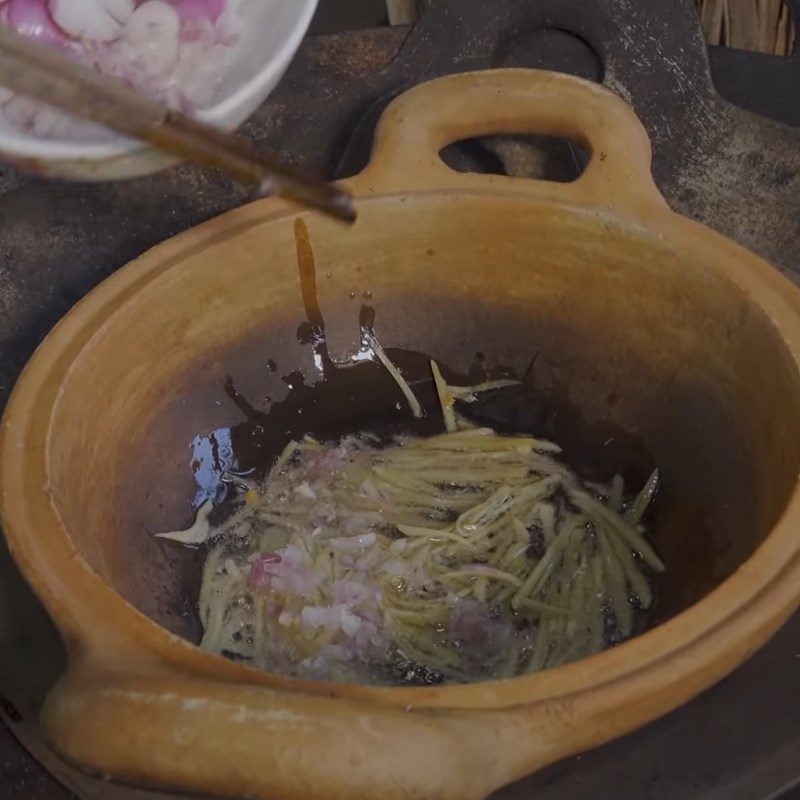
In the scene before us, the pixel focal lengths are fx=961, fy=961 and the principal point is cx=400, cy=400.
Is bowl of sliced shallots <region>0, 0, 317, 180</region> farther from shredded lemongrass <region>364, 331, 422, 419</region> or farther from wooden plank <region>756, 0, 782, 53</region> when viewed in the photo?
wooden plank <region>756, 0, 782, 53</region>

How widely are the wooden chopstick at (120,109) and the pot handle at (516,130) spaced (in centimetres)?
38

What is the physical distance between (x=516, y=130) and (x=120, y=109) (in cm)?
65

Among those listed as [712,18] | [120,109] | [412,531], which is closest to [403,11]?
[712,18]

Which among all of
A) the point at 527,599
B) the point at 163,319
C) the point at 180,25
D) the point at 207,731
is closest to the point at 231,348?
the point at 163,319

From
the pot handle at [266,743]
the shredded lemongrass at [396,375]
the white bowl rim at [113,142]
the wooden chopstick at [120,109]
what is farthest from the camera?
the shredded lemongrass at [396,375]

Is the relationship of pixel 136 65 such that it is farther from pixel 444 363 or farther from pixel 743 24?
pixel 743 24

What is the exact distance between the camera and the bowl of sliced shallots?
45.8 inches

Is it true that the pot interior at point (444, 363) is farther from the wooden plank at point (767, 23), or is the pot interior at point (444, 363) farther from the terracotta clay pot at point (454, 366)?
the wooden plank at point (767, 23)

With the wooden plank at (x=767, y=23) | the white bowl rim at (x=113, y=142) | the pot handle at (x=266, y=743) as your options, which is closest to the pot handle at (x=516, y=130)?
the white bowl rim at (x=113, y=142)

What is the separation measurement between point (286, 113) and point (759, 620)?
1.18 meters

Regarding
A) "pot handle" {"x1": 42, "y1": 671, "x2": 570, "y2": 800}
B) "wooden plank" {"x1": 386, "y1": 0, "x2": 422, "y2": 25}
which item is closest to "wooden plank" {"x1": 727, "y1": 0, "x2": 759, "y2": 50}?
"wooden plank" {"x1": 386, "y1": 0, "x2": 422, "y2": 25}

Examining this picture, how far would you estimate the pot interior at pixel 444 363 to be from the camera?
3.86 ft

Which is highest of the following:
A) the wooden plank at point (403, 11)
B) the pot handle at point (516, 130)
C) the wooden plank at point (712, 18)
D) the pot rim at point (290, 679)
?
the pot handle at point (516, 130)

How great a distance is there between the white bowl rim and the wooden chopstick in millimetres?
186
